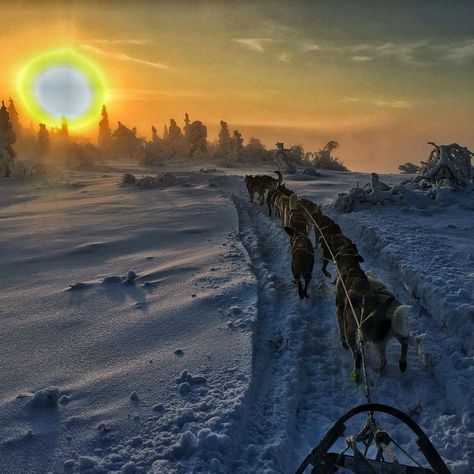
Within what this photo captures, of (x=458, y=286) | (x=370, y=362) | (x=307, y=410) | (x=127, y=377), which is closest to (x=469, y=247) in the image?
(x=458, y=286)

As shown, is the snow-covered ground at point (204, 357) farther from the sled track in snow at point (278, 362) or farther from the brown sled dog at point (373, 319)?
the brown sled dog at point (373, 319)

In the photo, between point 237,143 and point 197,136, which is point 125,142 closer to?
point 197,136

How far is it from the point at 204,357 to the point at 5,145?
40769 millimetres

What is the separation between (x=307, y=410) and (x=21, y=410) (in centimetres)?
301

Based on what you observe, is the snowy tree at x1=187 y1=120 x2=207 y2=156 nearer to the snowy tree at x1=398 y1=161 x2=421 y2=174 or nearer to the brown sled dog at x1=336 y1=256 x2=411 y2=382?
the snowy tree at x1=398 y1=161 x2=421 y2=174

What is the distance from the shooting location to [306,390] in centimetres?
482

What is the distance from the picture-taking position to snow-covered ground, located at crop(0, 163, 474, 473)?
3.80m

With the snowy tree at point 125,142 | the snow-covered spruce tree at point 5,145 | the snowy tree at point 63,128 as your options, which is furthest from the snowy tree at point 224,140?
the snowy tree at point 63,128

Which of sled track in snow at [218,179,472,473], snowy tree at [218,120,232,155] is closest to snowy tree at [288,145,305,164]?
snowy tree at [218,120,232,155]

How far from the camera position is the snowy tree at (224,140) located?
223 feet

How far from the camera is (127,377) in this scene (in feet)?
15.8

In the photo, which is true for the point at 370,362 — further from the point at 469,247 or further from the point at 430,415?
the point at 469,247

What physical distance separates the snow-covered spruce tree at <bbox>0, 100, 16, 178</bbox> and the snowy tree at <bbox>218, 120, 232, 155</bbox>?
33818 mm

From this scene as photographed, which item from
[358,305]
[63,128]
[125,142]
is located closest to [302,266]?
[358,305]
